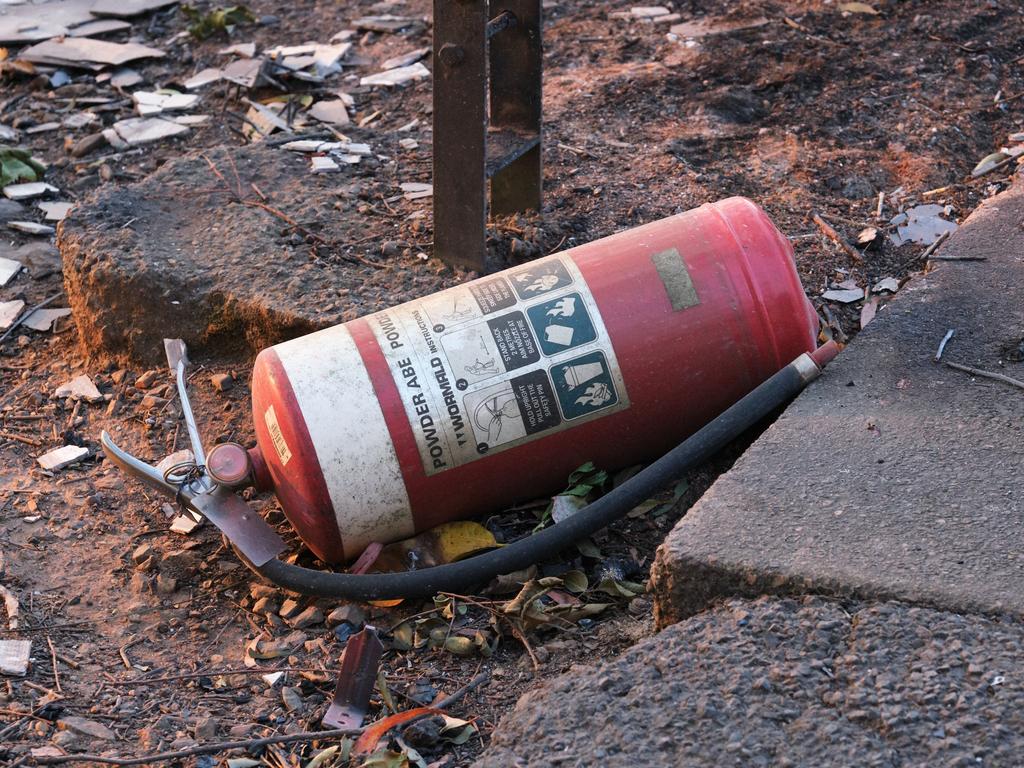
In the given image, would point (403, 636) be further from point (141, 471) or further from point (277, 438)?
point (141, 471)

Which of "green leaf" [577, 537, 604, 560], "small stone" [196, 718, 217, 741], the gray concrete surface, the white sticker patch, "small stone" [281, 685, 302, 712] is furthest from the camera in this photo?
"green leaf" [577, 537, 604, 560]

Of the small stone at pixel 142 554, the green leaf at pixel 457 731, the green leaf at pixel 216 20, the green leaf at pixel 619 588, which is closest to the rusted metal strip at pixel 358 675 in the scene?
the green leaf at pixel 457 731

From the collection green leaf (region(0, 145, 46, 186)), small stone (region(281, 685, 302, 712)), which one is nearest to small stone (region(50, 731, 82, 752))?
small stone (region(281, 685, 302, 712))

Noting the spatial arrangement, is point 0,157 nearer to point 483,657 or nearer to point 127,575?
point 127,575

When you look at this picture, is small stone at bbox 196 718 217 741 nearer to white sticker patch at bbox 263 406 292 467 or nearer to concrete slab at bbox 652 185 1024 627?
white sticker patch at bbox 263 406 292 467

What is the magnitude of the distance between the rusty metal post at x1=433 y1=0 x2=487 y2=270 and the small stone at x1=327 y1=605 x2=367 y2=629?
4.27 ft

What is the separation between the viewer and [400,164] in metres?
4.33

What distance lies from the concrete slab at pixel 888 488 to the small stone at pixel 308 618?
2.82 feet

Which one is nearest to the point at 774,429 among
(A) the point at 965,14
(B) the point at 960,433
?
(B) the point at 960,433

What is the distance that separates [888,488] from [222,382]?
206cm

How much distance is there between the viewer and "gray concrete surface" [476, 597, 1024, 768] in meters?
1.79

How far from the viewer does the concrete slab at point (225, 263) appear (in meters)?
3.43

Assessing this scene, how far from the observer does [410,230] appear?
12.4 feet

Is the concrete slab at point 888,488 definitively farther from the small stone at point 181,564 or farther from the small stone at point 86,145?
the small stone at point 86,145
